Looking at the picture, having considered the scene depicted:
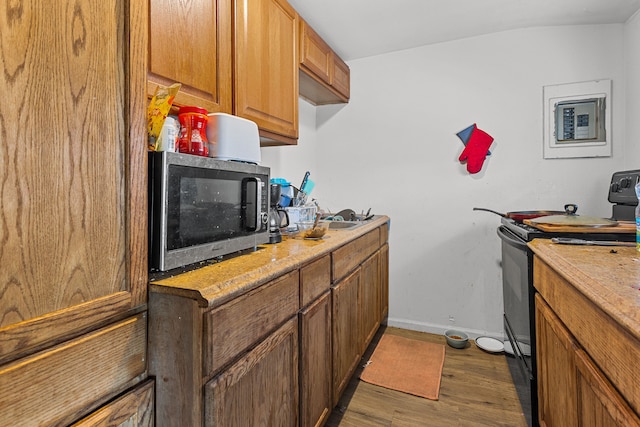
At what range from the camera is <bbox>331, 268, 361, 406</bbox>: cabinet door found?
4.93ft

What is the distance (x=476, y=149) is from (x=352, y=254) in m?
1.35

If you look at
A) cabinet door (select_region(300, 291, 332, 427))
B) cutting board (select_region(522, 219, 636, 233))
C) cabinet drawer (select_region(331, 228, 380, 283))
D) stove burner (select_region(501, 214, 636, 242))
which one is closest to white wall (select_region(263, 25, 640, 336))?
cabinet drawer (select_region(331, 228, 380, 283))

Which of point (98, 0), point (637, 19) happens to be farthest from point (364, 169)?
point (98, 0)

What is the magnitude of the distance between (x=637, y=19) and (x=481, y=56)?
2.74ft

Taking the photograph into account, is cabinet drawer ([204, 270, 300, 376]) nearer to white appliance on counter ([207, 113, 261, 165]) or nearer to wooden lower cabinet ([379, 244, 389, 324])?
white appliance on counter ([207, 113, 261, 165])

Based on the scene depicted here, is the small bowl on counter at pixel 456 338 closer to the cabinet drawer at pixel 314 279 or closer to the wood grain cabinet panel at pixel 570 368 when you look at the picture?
the wood grain cabinet panel at pixel 570 368

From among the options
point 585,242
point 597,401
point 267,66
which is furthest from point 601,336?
point 267,66

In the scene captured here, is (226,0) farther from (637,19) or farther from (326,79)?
(637,19)

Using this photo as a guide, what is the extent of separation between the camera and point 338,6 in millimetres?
1952

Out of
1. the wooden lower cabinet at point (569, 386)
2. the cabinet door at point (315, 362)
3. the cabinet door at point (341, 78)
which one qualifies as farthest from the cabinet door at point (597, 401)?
the cabinet door at point (341, 78)

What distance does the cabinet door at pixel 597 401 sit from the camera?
65 cm

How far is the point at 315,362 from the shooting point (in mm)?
1302

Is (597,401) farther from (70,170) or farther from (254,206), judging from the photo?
(70,170)

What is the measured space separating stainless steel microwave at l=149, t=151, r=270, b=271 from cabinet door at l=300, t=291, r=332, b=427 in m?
0.38
